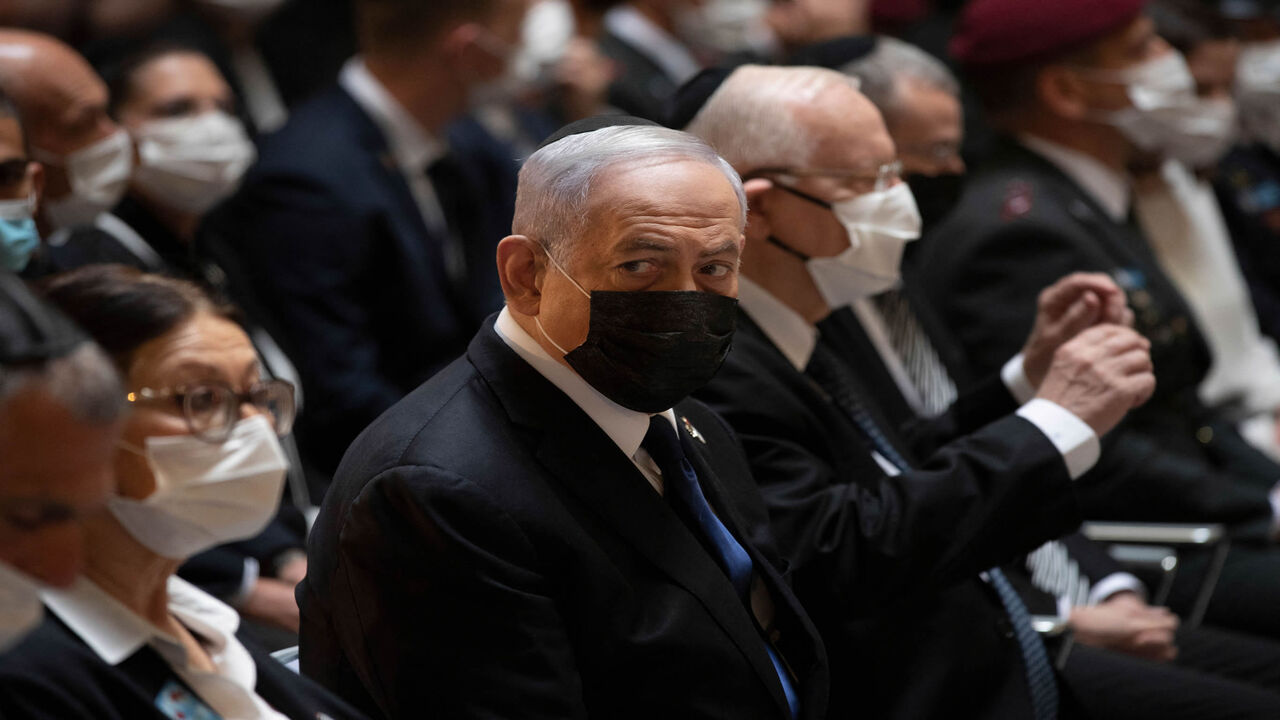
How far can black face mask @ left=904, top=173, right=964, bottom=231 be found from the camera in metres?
3.19

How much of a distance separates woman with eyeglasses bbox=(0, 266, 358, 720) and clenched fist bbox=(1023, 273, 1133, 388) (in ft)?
4.64

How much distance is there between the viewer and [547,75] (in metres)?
5.20

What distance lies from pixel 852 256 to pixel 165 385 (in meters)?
1.17

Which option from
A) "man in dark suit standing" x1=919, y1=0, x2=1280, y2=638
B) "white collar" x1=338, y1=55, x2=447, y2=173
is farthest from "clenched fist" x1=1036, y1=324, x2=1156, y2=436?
"white collar" x1=338, y1=55, x2=447, y2=173

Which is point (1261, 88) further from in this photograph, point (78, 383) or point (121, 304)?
point (78, 383)

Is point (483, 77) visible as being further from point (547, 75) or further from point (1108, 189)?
point (1108, 189)

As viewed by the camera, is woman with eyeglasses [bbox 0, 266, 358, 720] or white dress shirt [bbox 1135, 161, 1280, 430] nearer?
woman with eyeglasses [bbox 0, 266, 358, 720]

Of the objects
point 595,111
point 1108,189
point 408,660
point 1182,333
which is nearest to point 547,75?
point 595,111

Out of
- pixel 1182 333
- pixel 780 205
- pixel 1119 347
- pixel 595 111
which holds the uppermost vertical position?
pixel 780 205

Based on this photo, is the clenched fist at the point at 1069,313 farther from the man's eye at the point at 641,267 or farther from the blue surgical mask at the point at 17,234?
the blue surgical mask at the point at 17,234

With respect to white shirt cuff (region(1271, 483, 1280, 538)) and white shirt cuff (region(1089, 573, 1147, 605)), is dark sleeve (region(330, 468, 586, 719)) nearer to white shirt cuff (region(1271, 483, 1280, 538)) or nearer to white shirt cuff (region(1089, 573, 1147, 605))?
white shirt cuff (region(1089, 573, 1147, 605))

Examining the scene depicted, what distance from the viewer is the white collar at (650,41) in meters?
5.70

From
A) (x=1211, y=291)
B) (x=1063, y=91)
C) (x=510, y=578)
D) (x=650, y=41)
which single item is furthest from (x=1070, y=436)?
(x=650, y=41)

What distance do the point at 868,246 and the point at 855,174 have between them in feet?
0.43
